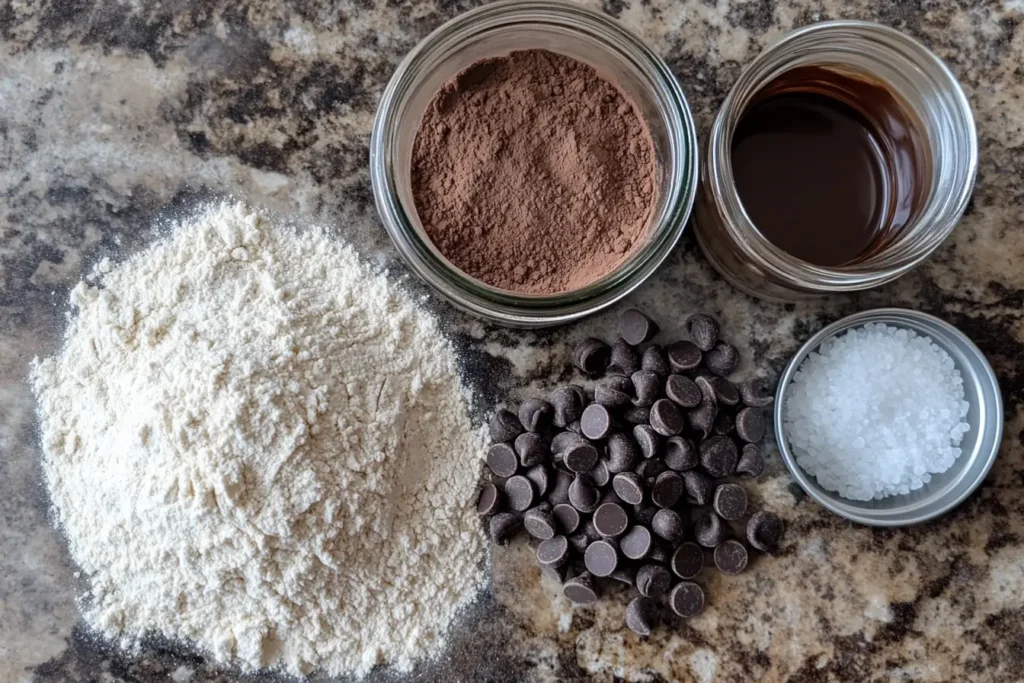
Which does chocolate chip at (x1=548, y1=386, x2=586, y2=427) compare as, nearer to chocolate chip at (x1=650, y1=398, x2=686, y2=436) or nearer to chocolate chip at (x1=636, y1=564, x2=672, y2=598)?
chocolate chip at (x1=650, y1=398, x2=686, y2=436)

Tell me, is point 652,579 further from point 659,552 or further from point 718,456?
point 718,456

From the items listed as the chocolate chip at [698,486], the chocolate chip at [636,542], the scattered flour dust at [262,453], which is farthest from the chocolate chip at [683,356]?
the scattered flour dust at [262,453]

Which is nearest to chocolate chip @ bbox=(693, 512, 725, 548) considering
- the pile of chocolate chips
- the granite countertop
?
the pile of chocolate chips

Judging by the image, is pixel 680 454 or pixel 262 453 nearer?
pixel 262 453

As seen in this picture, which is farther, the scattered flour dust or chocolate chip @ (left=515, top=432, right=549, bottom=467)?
chocolate chip @ (left=515, top=432, right=549, bottom=467)

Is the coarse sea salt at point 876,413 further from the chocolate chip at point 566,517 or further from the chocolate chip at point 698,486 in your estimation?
the chocolate chip at point 566,517

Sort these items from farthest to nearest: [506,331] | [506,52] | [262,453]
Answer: [506,331], [506,52], [262,453]

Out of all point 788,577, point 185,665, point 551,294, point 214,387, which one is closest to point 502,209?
point 551,294

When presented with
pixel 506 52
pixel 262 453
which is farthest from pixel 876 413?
pixel 262 453
